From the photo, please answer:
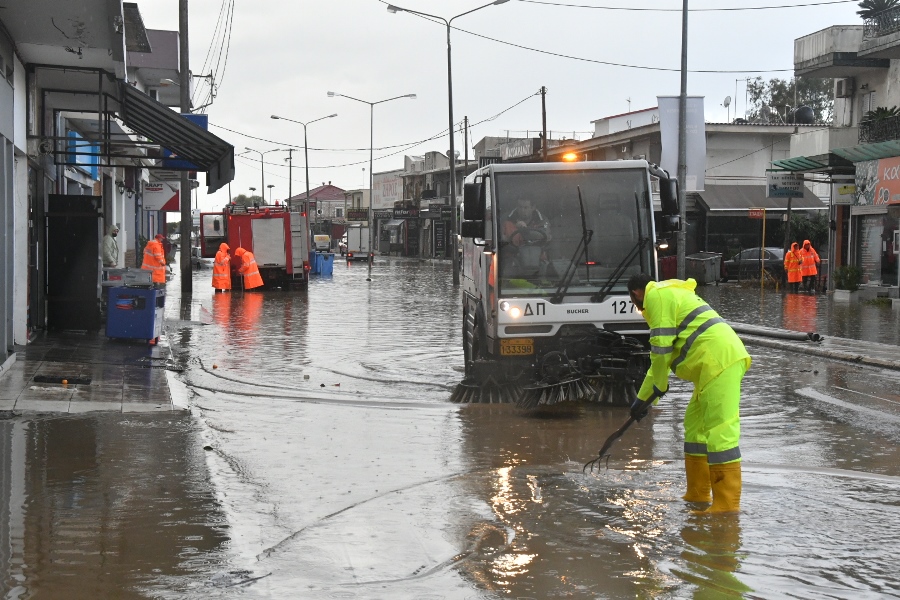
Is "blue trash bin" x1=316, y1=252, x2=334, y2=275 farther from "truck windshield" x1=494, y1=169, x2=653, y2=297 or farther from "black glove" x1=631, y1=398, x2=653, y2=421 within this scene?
"black glove" x1=631, y1=398, x2=653, y2=421

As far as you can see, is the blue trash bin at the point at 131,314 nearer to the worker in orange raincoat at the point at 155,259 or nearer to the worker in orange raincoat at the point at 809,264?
the worker in orange raincoat at the point at 155,259

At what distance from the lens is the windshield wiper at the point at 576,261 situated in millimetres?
11656

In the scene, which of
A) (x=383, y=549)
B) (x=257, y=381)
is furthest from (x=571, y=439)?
(x=257, y=381)

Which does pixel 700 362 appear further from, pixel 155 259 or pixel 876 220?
pixel 876 220

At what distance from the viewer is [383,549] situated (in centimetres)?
610

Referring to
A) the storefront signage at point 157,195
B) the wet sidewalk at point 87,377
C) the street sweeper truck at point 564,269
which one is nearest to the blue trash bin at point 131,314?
the wet sidewalk at point 87,377

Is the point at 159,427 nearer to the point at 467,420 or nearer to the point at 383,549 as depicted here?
the point at 467,420

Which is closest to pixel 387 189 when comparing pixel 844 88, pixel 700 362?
pixel 844 88

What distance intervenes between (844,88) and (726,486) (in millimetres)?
33427

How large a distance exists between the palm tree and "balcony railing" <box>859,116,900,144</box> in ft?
11.9

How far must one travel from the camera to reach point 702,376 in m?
6.81

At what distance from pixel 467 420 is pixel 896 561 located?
553 centimetres

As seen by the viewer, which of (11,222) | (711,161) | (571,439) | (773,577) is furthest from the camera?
(711,161)

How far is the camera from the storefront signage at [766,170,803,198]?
1339 inches
